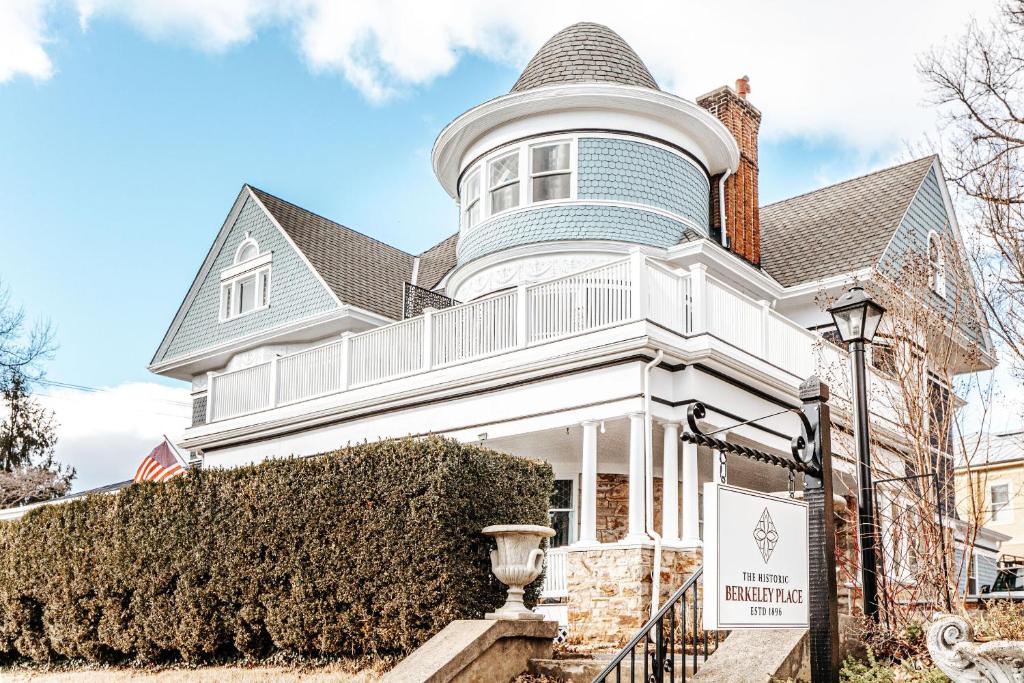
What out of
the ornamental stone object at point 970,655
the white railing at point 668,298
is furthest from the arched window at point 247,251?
the ornamental stone object at point 970,655

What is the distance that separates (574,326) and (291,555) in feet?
18.8

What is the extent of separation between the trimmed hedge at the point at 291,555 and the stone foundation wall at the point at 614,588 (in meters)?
3.04

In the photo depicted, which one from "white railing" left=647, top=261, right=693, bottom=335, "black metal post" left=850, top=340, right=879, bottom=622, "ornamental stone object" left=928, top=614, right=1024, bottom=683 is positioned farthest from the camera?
"white railing" left=647, top=261, right=693, bottom=335

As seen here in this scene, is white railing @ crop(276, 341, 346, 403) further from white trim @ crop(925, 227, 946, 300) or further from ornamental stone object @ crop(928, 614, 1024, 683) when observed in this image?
A: ornamental stone object @ crop(928, 614, 1024, 683)

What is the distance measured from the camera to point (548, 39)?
68.9 ft

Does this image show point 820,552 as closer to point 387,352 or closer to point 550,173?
point 387,352

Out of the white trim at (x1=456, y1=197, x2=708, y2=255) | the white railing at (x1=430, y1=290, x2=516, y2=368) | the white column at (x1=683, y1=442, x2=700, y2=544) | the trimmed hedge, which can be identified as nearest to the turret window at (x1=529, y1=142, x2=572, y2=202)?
the white trim at (x1=456, y1=197, x2=708, y2=255)

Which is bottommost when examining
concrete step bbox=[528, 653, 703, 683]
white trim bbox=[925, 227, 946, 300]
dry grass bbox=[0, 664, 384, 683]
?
dry grass bbox=[0, 664, 384, 683]

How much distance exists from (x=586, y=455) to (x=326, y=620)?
16.5 ft

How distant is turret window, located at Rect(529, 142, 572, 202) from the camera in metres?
18.8

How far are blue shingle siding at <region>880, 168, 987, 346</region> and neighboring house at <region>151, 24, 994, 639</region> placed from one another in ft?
0.27

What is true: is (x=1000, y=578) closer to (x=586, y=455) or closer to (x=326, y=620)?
(x=586, y=455)

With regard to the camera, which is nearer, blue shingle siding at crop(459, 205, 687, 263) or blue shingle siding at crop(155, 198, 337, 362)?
blue shingle siding at crop(459, 205, 687, 263)

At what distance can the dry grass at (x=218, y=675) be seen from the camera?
32.6ft
